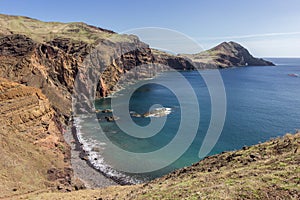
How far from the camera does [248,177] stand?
15.2 meters

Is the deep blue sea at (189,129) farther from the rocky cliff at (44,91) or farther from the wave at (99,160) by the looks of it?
the rocky cliff at (44,91)

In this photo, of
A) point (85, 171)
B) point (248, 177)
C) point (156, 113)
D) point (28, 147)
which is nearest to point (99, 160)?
point (85, 171)

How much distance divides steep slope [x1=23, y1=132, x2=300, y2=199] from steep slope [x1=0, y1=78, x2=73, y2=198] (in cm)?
649

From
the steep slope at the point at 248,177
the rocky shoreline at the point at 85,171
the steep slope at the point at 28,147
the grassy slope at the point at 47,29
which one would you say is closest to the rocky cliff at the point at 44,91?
the steep slope at the point at 28,147

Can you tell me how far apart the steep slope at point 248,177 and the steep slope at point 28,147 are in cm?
649

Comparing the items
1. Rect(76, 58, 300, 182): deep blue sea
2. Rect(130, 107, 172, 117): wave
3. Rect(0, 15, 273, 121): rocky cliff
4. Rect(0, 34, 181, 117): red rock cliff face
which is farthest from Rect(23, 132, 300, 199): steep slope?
Rect(130, 107, 172, 117): wave

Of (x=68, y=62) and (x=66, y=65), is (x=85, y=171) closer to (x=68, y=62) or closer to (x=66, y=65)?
(x=66, y=65)

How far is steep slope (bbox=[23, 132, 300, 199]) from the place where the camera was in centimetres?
1305

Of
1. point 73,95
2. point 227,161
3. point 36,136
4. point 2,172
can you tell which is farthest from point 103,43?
point 227,161

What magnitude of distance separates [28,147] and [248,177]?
32.3 metres

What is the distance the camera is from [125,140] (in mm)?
52469

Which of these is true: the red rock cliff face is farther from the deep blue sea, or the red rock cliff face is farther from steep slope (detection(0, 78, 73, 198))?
steep slope (detection(0, 78, 73, 198))

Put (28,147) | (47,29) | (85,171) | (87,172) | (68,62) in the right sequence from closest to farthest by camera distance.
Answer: (28,147), (87,172), (85,171), (68,62), (47,29)

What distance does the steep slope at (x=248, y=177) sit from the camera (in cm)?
1305
